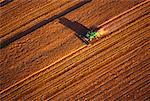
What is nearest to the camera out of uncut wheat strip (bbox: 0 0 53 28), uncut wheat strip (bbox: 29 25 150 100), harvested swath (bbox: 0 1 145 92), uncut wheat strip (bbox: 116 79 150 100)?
uncut wheat strip (bbox: 116 79 150 100)

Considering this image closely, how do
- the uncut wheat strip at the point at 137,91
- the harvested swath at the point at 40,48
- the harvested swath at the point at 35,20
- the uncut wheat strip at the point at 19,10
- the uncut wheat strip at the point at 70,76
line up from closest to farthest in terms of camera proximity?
1. the uncut wheat strip at the point at 137,91
2. the uncut wheat strip at the point at 70,76
3. the harvested swath at the point at 40,48
4. the harvested swath at the point at 35,20
5. the uncut wheat strip at the point at 19,10

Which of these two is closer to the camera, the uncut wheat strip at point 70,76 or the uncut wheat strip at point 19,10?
the uncut wheat strip at point 70,76

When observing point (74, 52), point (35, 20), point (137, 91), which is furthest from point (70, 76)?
point (35, 20)

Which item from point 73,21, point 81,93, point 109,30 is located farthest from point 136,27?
point 81,93

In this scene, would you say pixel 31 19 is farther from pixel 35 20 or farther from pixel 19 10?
pixel 19 10

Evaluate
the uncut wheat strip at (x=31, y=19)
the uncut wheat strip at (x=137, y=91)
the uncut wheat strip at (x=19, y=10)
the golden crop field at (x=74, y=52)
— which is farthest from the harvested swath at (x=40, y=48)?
the uncut wheat strip at (x=137, y=91)

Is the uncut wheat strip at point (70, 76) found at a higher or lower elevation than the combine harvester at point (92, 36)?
lower

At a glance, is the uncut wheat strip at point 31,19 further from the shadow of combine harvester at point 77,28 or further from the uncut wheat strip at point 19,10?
the shadow of combine harvester at point 77,28

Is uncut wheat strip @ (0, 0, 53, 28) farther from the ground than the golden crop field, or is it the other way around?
uncut wheat strip @ (0, 0, 53, 28)

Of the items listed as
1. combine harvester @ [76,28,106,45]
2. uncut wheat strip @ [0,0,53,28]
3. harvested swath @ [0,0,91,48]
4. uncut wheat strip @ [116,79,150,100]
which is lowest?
uncut wheat strip @ [116,79,150,100]

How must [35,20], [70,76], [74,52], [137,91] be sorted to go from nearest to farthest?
[137,91] < [70,76] < [74,52] < [35,20]

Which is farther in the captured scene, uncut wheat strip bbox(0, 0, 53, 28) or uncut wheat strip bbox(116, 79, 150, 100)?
uncut wheat strip bbox(0, 0, 53, 28)

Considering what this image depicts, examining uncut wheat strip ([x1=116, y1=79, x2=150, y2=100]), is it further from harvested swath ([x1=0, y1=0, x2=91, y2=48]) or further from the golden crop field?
harvested swath ([x1=0, y1=0, x2=91, y2=48])

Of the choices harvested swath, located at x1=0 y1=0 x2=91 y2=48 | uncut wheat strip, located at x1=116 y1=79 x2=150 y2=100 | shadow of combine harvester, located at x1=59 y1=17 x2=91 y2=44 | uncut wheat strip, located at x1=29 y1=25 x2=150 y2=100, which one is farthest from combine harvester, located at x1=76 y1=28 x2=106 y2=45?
uncut wheat strip, located at x1=116 y1=79 x2=150 y2=100
